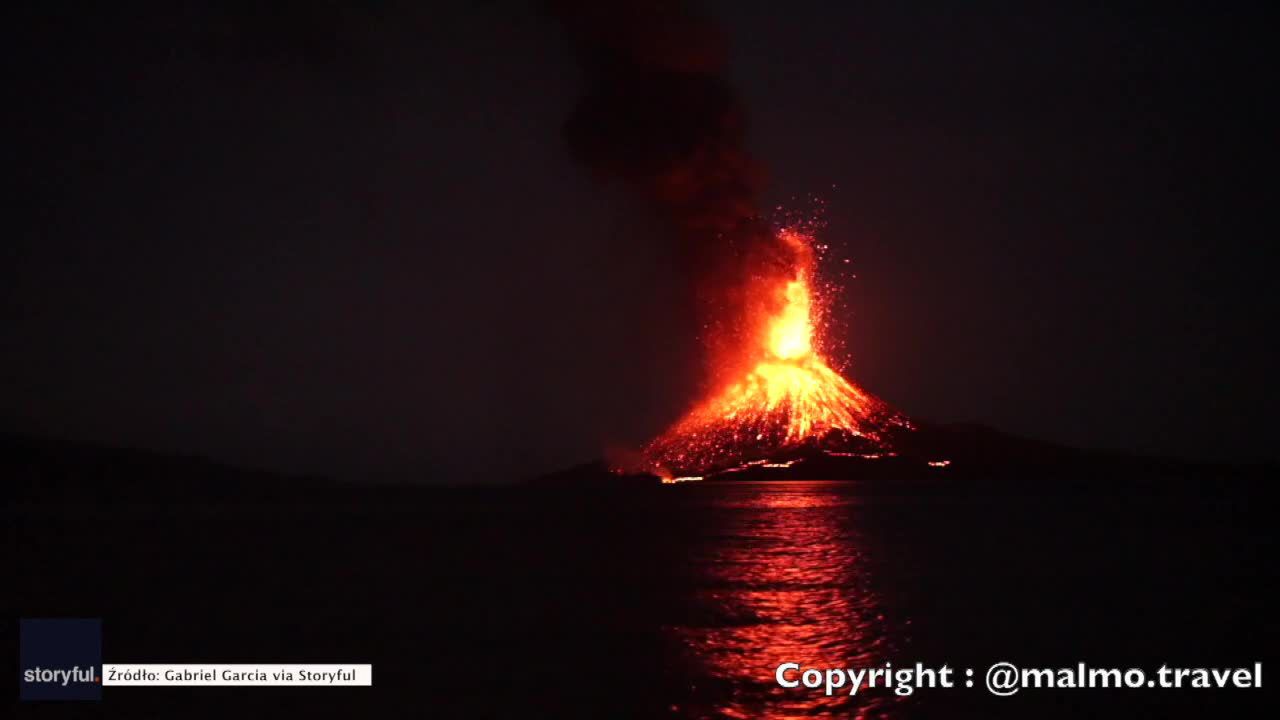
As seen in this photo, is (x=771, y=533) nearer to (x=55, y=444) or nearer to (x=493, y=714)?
(x=493, y=714)

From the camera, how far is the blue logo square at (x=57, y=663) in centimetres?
1386

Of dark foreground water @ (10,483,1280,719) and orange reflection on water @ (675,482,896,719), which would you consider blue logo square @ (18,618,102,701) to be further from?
orange reflection on water @ (675,482,896,719)


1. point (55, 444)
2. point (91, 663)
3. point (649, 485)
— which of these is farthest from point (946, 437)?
point (91, 663)

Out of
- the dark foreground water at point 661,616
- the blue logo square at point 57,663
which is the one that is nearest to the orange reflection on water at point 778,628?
the dark foreground water at point 661,616

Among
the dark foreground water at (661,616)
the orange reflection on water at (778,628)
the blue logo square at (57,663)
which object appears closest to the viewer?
the orange reflection on water at (778,628)

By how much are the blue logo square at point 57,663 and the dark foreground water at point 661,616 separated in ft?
1.46

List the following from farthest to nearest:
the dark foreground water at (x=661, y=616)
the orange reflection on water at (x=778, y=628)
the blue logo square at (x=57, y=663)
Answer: the blue logo square at (x=57, y=663)
the dark foreground water at (x=661, y=616)
the orange reflection on water at (x=778, y=628)

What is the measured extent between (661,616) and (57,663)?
11.1 m

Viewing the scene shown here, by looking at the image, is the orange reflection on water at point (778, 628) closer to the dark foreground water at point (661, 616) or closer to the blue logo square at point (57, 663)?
the dark foreground water at point (661, 616)

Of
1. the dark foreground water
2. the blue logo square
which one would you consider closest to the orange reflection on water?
the dark foreground water

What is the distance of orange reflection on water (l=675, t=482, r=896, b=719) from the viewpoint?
1263cm

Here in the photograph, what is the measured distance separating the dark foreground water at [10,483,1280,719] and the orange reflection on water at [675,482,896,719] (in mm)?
72

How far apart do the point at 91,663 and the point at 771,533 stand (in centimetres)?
3602

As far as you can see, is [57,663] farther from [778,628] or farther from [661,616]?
[778,628]
